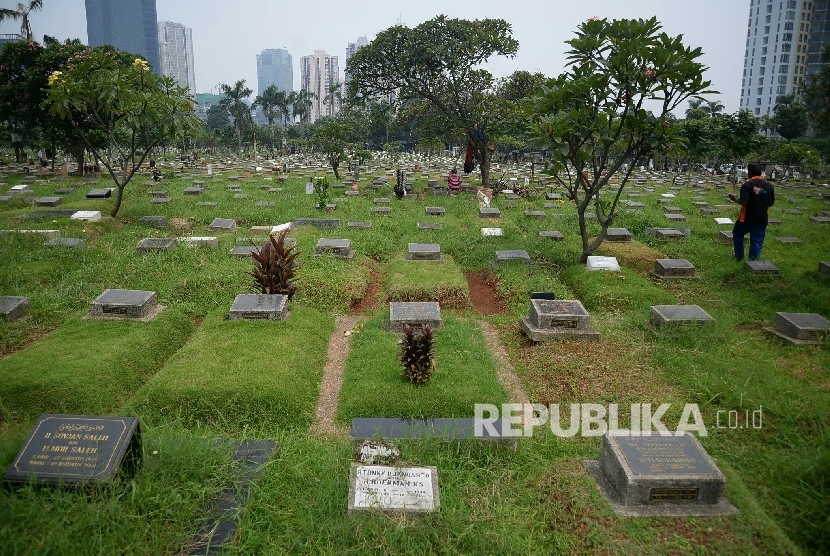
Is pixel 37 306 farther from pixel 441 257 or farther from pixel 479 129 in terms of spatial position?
pixel 479 129

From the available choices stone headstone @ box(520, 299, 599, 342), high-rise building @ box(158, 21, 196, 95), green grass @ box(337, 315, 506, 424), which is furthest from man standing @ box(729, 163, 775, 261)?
high-rise building @ box(158, 21, 196, 95)

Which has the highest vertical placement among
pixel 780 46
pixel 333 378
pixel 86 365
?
pixel 780 46

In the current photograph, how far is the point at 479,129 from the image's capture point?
65.2ft

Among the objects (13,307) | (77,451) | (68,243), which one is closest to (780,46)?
(68,243)

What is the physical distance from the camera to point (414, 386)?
5.54m

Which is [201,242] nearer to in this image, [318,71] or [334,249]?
[334,249]

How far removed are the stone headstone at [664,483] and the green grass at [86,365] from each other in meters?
4.72

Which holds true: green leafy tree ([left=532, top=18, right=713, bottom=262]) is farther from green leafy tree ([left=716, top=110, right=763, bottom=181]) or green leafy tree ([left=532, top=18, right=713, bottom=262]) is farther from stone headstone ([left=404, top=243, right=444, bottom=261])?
green leafy tree ([left=716, top=110, right=763, bottom=181])

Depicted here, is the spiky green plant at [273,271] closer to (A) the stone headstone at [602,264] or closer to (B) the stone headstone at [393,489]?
(B) the stone headstone at [393,489]

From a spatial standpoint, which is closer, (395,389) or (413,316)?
(395,389)

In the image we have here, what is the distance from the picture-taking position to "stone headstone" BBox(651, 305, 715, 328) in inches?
276

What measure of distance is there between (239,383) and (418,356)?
1853 millimetres

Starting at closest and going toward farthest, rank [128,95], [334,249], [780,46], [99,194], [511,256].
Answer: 1. [511,256]
2. [334,249]
3. [128,95]
4. [99,194]
5. [780,46]

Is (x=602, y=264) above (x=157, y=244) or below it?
below
